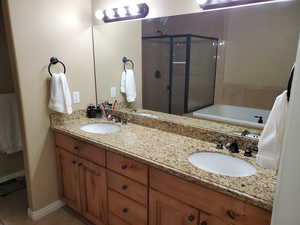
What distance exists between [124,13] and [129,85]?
69 cm

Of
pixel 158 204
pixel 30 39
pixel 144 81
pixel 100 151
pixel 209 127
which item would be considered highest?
pixel 30 39

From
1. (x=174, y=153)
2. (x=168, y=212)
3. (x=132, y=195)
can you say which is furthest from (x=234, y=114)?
(x=132, y=195)

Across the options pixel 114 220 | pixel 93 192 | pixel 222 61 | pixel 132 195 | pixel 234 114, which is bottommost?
pixel 114 220

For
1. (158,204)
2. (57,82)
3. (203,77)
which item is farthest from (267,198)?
(57,82)

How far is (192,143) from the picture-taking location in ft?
5.46

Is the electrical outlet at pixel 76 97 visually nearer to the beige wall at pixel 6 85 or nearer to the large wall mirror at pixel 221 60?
the large wall mirror at pixel 221 60

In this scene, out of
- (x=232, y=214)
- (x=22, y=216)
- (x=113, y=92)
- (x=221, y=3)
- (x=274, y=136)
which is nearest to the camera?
(x=274, y=136)

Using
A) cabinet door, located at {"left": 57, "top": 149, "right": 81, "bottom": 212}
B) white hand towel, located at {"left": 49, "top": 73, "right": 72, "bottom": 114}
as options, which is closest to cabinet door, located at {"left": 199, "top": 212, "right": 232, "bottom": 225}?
cabinet door, located at {"left": 57, "top": 149, "right": 81, "bottom": 212}

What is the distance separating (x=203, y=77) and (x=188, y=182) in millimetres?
955

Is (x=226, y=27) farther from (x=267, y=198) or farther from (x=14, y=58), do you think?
(x=14, y=58)

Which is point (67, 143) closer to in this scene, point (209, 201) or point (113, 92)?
point (113, 92)

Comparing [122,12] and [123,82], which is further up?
[122,12]

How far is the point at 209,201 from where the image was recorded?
1.16m

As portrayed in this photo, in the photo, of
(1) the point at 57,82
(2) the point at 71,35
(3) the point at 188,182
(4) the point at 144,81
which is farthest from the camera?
(4) the point at 144,81
